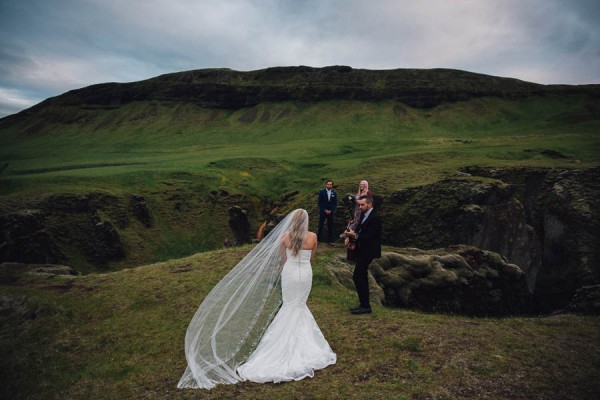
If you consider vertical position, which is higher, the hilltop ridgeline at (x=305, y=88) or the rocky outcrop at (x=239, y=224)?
the hilltop ridgeline at (x=305, y=88)

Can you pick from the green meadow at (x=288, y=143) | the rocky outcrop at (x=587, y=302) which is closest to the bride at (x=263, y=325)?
the rocky outcrop at (x=587, y=302)

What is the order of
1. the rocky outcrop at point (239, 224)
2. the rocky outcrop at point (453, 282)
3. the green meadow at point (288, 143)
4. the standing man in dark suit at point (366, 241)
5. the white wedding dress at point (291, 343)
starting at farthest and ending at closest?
the green meadow at point (288, 143), the rocky outcrop at point (239, 224), the rocky outcrop at point (453, 282), the standing man in dark suit at point (366, 241), the white wedding dress at point (291, 343)

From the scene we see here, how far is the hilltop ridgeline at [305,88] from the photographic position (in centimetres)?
13438

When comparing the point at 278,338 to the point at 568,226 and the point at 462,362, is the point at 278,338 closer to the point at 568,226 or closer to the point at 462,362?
the point at 462,362

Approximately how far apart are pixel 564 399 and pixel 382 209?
25.2 m

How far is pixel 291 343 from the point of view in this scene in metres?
10.3

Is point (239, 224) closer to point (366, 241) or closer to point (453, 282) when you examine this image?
point (453, 282)

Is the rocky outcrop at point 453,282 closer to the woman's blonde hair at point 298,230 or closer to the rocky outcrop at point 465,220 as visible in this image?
the rocky outcrop at point 465,220

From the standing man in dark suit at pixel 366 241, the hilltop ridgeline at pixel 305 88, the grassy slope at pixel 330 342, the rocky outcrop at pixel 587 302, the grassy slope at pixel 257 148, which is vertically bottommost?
the rocky outcrop at pixel 587 302

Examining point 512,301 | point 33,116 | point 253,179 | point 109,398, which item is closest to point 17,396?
point 109,398

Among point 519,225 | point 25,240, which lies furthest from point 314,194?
point 25,240

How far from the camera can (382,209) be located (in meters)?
32.6

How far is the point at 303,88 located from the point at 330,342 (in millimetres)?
136037

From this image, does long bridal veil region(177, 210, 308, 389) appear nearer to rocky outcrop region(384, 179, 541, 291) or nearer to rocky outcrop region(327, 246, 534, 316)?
rocky outcrop region(327, 246, 534, 316)
